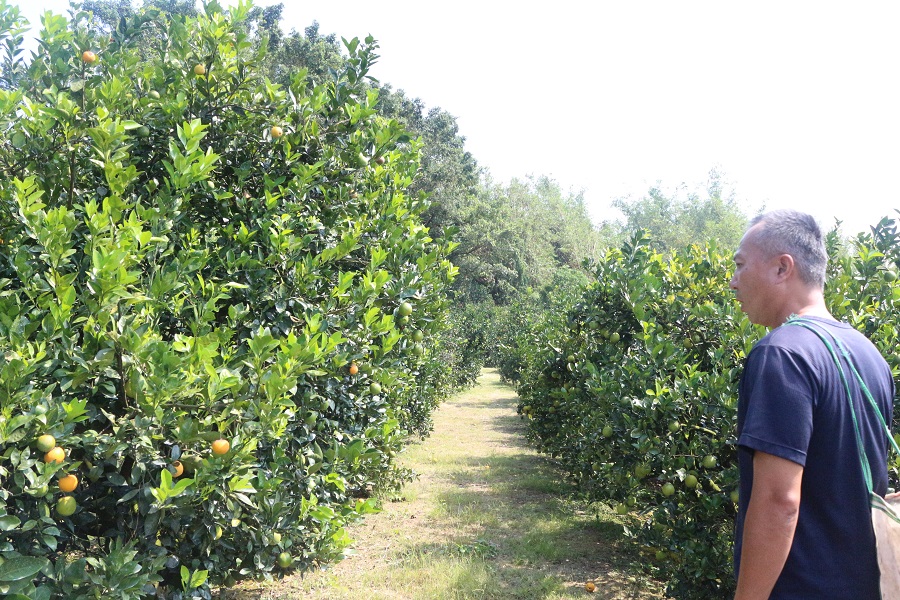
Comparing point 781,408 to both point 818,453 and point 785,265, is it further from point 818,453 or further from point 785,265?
point 785,265

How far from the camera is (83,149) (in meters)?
3.10

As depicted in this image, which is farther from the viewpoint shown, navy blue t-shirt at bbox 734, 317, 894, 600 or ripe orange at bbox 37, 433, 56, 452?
ripe orange at bbox 37, 433, 56, 452

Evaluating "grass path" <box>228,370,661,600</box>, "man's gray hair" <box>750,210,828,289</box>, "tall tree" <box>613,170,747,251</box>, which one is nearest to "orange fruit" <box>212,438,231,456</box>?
"man's gray hair" <box>750,210,828,289</box>

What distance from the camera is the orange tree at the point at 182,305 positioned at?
89.1 inches

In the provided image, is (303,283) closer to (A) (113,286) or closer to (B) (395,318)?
(B) (395,318)

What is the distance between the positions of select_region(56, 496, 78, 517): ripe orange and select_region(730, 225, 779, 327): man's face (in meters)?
2.45

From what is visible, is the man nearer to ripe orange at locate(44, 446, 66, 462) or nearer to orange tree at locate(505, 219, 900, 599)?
orange tree at locate(505, 219, 900, 599)

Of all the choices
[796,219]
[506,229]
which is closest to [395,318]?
[796,219]

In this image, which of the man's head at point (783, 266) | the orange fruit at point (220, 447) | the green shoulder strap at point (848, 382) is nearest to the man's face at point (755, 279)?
the man's head at point (783, 266)

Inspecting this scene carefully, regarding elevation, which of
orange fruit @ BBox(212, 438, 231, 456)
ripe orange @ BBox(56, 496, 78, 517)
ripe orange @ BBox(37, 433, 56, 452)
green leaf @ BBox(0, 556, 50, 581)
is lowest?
green leaf @ BBox(0, 556, 50, 581)

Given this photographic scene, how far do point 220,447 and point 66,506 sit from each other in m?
0.55

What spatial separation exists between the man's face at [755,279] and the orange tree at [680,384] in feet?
5.44

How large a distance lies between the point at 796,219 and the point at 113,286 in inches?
94.5

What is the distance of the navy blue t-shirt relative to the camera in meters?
1.67
